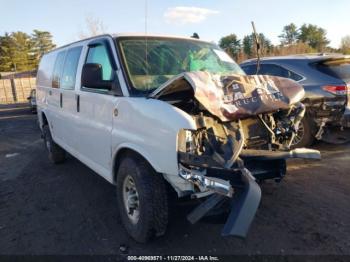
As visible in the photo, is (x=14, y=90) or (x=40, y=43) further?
(x=40, y=43)

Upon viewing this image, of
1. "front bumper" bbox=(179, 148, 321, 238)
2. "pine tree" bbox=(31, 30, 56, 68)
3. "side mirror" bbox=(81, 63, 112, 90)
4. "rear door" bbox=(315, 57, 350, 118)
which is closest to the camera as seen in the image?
"front bumper" bbox=(179, 148, 321, 238)

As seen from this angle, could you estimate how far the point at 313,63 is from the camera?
6.84 metres

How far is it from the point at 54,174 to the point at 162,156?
3842 mm

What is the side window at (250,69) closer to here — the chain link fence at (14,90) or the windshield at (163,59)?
the windshield at (163,59)

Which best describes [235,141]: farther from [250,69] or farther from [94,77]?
[250,69]

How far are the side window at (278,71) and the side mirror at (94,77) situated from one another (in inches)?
175

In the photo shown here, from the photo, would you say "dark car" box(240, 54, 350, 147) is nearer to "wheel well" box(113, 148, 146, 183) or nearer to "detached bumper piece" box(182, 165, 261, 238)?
"wheel well" box(113, 148, 146, 183)

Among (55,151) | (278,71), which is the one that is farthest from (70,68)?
(278,71)

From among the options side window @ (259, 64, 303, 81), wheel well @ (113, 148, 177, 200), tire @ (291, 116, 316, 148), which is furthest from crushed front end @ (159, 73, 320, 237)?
side window @ (259, 64, 303, 81)

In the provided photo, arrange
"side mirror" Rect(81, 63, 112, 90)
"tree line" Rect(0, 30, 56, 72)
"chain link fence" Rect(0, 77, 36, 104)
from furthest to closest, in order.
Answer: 1. "tree line" Rect(0, 30, 56, 72)
2. "chain link fence" Rect(0, 77, 36, 104)
3. "side mirror" Rect(81, 63, 112, 90)

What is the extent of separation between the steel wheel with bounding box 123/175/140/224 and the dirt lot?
27 centimetres

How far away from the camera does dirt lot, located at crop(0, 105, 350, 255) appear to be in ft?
11.3

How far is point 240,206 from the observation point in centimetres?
262

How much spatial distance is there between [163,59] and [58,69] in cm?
261
